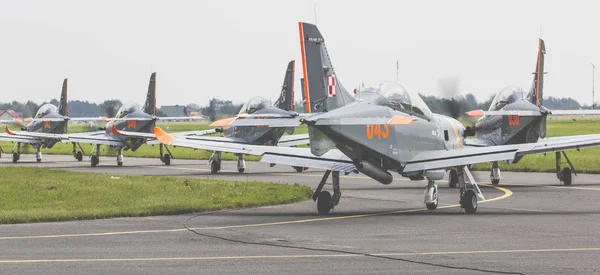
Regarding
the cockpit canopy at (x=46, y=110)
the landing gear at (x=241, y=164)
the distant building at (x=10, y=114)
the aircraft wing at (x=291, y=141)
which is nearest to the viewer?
the landing gear at (x=241, y=164)

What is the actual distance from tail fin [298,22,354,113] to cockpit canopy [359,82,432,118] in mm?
488

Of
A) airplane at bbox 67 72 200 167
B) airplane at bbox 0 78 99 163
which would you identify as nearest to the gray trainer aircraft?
airplane at bbox 67 72 200 167

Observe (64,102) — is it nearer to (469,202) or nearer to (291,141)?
(291,141)

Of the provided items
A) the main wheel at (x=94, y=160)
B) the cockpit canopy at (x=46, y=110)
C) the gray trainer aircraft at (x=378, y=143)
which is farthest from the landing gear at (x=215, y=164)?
the cockpit canopy at (x=46, y=110)

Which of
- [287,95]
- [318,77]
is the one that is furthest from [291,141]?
[318,77]

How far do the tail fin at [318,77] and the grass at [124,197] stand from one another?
429 cm

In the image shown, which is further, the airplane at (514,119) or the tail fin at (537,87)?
the tail fin at (537,87)

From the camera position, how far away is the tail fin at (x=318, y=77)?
847 inches

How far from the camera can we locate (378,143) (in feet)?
70.6

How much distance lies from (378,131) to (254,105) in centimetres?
2421

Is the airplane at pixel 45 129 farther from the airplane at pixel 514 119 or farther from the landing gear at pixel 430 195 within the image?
the landing gear at pixel 430 195

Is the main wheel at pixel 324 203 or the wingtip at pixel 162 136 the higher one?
the wingtip at pixel 162 136

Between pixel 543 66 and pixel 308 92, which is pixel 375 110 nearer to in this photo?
pixel 308 92

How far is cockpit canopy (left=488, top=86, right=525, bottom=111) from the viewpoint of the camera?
Answer: 34.6m
